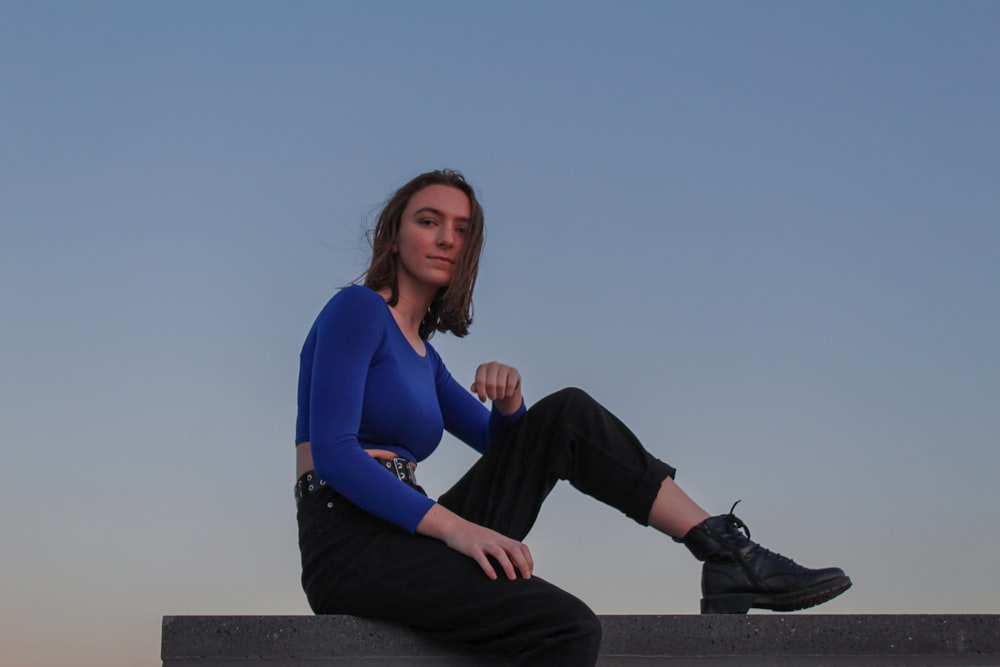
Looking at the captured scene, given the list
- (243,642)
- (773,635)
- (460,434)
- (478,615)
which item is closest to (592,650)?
(478,615)

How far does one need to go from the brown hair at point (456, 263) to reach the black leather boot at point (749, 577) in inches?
36.5

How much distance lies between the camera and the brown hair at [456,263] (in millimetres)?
3410

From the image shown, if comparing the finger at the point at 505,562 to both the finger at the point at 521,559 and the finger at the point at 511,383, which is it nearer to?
the finger at the point at 521,559

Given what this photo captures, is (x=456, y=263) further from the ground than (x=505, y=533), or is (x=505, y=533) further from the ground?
(x=456, y=263)

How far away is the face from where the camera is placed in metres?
3.37

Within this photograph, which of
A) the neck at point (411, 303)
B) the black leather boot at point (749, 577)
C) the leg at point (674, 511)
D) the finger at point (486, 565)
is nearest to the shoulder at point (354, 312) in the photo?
the neck at point (411, 303)

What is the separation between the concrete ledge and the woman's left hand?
635 mm

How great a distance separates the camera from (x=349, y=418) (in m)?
2.86

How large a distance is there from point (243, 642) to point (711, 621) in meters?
1.13

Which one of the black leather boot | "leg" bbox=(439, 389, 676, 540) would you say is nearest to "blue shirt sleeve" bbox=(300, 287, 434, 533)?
"leg" bbox=(439, 389, 676, 540)

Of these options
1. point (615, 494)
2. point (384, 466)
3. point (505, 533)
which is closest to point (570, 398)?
point (615, 494)

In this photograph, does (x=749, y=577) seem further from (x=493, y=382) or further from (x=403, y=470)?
(x=403, y=470)

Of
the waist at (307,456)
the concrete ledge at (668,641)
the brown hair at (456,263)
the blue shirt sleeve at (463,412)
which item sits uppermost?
the brown hair at (456,263)

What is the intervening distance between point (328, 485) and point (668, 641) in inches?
36.4
